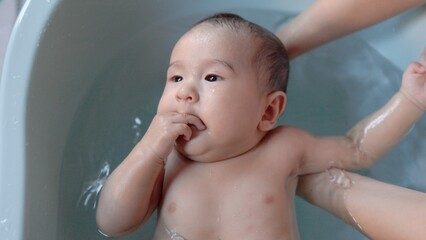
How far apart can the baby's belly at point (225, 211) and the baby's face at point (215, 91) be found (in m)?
0.06

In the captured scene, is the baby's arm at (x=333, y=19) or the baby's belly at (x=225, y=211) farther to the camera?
the baby's arm at (x=333, y=19)

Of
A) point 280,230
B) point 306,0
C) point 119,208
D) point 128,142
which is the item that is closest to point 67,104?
point 128,142

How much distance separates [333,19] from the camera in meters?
1.15

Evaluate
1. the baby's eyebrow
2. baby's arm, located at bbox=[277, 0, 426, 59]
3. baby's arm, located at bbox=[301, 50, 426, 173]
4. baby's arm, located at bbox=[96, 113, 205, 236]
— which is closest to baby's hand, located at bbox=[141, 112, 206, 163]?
baby's arm, located at bbox=[96, 113, 205, 236]

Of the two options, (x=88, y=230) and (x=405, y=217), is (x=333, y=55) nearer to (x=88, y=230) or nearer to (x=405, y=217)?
(x=405, y=217)

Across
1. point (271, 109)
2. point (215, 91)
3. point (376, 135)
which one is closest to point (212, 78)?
point (215, 91)

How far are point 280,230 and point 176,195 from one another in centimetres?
19

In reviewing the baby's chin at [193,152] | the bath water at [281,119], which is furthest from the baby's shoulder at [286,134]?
the bath water at [281,119]

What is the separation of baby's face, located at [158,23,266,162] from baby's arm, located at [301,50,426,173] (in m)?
0.15

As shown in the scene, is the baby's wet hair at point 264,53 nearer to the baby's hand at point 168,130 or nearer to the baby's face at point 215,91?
the baby's face at point 215,91

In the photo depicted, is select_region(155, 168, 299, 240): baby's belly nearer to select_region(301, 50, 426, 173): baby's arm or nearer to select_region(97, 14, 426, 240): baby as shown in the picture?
select_region(97, 14, 426, 240): baby

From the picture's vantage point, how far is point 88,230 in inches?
41.9

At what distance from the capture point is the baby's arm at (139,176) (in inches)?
35.7

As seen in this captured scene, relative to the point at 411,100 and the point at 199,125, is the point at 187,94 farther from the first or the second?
the point at 411,100
